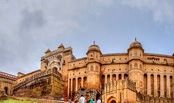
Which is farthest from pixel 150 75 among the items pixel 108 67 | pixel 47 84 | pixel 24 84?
pixel 24 84

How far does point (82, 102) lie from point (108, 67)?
40813 mm

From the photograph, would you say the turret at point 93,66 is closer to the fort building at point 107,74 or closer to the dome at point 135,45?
the fort building at point 107,74

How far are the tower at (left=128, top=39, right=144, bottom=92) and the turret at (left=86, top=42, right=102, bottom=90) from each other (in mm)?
6385

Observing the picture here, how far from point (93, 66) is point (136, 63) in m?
8.36

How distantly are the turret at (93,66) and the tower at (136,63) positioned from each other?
639cm

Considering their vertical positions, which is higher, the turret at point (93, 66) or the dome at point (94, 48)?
the dome at point (94, 48)

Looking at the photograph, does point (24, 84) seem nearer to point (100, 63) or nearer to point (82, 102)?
point (100, 63)

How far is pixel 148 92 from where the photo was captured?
227ft

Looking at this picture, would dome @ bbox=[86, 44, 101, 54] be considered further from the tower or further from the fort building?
the tower

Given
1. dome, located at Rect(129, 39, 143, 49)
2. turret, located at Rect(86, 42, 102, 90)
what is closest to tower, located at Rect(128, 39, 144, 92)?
dome, located at Rect(129, 39, 143, 49)

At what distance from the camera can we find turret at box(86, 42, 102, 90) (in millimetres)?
69694

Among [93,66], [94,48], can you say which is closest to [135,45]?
[94,48]

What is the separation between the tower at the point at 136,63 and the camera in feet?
221

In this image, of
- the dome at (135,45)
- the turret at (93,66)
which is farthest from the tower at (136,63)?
the turret at (93,66)
